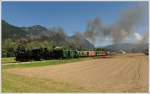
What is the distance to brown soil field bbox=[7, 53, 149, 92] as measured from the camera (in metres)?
7.28

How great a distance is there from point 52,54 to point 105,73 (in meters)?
0.91

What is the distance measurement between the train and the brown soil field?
13 cm

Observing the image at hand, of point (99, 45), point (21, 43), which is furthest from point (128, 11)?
point (21, 43)

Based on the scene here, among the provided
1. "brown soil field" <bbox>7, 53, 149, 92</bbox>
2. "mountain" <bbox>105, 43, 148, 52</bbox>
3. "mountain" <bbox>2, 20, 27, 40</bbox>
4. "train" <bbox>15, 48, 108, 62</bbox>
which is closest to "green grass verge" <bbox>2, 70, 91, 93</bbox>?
"brown soil field" <bbox>7, 53, 149, 92</bbox>

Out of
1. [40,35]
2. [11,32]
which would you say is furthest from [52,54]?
[11,32]

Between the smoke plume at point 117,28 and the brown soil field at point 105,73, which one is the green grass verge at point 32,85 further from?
the smoke plume at point 117,28

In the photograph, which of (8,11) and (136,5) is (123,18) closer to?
(136,5)

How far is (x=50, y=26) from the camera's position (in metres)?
7.50

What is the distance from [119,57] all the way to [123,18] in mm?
623

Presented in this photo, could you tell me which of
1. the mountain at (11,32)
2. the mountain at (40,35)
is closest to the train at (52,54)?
the mountain at (40,35)

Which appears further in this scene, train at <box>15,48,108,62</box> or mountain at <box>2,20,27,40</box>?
train at <box>15,48,108,62</box>

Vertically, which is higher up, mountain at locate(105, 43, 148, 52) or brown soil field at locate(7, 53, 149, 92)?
mountain at locate(105, 43, 148, 52)

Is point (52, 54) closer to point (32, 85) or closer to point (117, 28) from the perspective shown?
point (32, 85)

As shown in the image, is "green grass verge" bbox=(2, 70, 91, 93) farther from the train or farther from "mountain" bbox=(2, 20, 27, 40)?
"mountain" bbox=(2, 20, 27, 40)
